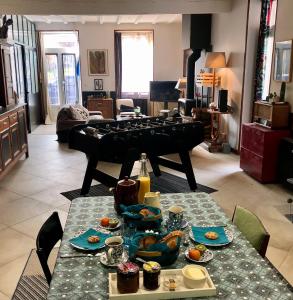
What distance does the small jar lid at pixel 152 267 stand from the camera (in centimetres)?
128

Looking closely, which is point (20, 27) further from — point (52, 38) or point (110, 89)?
point (110, 89)

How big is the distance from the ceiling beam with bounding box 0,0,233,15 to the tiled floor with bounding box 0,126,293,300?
2607mm

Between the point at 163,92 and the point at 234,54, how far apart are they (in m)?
3.60

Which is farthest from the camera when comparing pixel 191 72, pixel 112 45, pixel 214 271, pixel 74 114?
pixel 112 45

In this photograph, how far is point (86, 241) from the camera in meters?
1.63

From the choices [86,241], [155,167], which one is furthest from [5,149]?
[86,241]

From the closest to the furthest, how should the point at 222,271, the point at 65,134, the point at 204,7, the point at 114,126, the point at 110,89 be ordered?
1. the point at 222,271
2. the point at 114,126
3. the point at 204,7
4. the point at 65,134
5. the point at 110,89

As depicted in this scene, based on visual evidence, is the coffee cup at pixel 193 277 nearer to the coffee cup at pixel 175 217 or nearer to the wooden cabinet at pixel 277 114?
the coffee cup at pixel 175 217

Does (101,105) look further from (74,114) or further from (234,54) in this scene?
(234,54)

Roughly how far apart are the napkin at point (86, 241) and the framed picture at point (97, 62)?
8820mm

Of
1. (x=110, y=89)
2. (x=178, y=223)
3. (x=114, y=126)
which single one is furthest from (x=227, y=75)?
(x=178, y=223)

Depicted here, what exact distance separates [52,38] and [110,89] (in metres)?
2.37

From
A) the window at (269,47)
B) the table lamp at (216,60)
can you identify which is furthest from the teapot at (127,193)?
the table lamp at (216,60)

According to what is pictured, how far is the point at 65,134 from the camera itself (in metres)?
7.41
